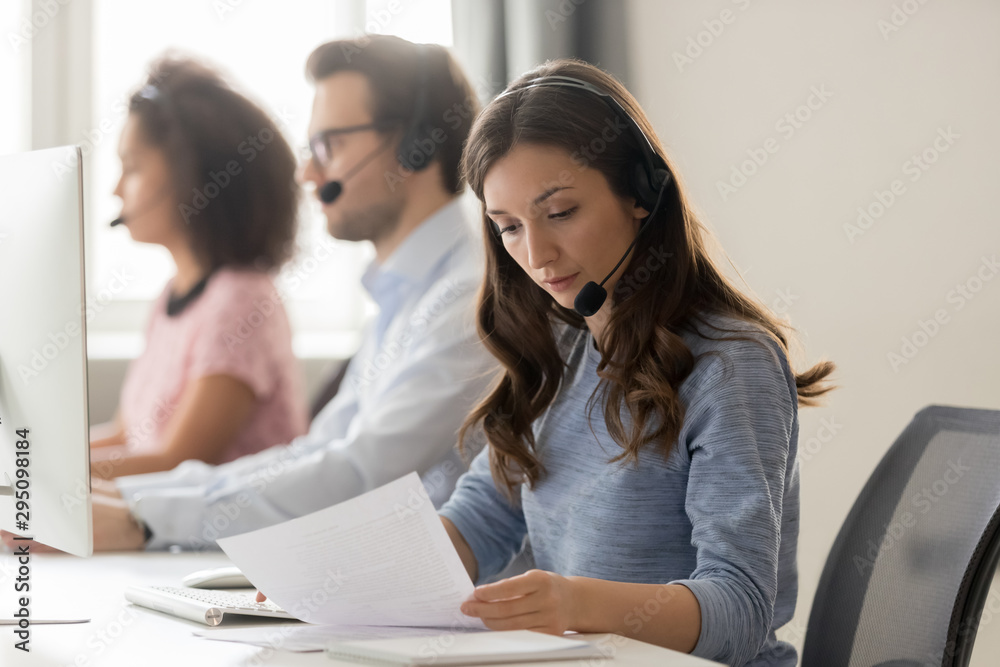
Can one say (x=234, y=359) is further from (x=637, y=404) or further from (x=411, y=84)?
(x=637, y=404)

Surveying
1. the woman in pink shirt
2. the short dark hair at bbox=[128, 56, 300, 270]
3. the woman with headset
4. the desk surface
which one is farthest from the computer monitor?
the short dark hair at bbox=[128, 56, 300, 270]

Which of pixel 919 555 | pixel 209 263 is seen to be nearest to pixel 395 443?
pixel 919 555

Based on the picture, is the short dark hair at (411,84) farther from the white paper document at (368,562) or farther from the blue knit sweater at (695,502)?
the white paper document at (368,562)

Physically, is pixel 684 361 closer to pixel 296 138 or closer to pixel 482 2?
A: pixel 482 2

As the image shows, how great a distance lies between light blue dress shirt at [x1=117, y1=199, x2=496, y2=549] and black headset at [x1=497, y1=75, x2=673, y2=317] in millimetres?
421

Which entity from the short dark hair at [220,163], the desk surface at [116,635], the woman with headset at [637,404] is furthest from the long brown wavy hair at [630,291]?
the short dark hair at [220,163]

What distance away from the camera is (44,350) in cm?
74

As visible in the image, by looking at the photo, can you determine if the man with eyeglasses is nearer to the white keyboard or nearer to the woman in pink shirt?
the woman in pink shirt

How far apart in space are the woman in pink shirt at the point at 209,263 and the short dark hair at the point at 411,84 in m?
0.58

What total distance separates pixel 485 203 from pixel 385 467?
0.51m

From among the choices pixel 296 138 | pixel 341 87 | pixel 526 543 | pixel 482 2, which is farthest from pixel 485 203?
pixel 296 138

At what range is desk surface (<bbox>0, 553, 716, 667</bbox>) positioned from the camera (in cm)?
69

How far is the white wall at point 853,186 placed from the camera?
1.54 meters

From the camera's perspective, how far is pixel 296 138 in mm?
2832
